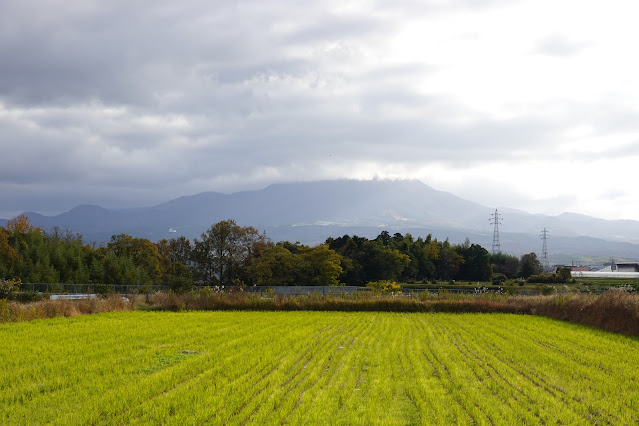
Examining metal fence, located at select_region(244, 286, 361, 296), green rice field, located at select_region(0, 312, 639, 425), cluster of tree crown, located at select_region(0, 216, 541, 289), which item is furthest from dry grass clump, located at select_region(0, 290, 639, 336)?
cluster of tree crown, located at select_region(0, 216, 541, 289)

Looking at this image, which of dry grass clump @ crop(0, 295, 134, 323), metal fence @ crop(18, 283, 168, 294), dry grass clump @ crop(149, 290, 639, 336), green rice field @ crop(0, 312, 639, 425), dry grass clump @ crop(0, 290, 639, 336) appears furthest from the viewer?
metal fence @ crop(18, 283, 168, 294)

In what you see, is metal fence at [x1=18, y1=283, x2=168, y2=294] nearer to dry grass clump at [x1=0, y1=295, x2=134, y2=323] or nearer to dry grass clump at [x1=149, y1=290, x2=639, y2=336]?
dry grass clump at [x1=149, y1=290, x2=639, y2=336]

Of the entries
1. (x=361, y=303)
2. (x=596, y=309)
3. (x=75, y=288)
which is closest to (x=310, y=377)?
(x=596, y=309)

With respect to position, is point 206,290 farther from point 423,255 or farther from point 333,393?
point 423,255

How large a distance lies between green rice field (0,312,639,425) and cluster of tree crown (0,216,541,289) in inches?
946

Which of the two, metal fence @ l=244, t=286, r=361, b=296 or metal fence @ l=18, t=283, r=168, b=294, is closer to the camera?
metal fence @ l=244, t=286, r=361, b=296

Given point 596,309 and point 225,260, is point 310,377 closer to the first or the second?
point 596,309

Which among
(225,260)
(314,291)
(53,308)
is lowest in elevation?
(314,291)

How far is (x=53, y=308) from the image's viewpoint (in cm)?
2231

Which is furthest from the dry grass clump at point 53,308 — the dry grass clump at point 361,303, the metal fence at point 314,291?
the metal fence at point 314,291

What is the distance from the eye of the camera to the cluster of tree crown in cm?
4894

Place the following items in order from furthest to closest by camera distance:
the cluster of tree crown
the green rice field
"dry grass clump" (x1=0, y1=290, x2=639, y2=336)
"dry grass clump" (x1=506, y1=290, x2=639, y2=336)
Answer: the cluster of tree crown, "dry grass clump" (x1=0, y1=290, x2=639, y2=336), "dry grass clump" (x1=506, y1=290, x2=639, y2=336), the green rice field

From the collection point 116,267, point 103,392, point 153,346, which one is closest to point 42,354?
point 153,346

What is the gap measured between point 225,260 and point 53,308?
4267 cm
